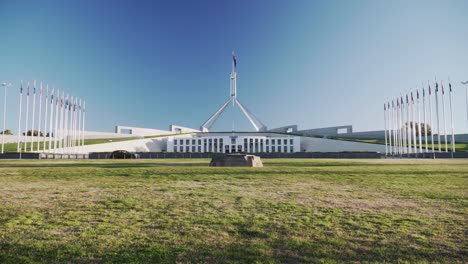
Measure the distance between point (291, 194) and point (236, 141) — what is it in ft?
195

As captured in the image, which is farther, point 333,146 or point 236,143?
point 236,143

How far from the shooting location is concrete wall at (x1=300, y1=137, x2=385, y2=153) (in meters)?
55.8

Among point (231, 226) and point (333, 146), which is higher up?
point (333, 146)

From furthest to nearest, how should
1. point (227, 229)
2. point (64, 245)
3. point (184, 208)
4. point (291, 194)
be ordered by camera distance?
1. point (291, 194)
2. point (184, 208)
3. point (227, 229)
4. point (64, 245)

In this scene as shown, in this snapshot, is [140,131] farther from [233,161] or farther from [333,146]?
[233,161]

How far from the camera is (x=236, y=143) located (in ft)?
221

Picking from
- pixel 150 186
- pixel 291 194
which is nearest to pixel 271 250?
pixel 291 194

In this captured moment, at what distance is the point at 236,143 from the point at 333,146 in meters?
19.8

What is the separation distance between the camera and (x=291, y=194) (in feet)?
26.6

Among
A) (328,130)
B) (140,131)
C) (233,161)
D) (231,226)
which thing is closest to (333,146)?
(328,130)

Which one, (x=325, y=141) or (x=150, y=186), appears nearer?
(x=150, y=186)

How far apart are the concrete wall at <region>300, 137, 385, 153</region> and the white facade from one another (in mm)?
2717

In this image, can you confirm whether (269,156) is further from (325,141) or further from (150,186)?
(150,186)

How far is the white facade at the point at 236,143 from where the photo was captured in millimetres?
67375
